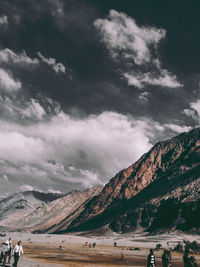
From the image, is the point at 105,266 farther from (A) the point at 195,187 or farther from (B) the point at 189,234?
(A) the point at 195,187

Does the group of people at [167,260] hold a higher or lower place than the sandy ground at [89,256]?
higher

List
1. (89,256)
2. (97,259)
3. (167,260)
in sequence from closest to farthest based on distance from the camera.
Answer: (167,260) → (97,259) → (89,256)

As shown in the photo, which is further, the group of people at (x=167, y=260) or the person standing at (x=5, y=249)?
the person standing at (x=5, y=249)

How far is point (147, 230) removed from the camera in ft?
519

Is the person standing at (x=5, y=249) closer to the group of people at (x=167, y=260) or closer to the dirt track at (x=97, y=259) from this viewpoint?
the dirt track at (x=97, y=259)

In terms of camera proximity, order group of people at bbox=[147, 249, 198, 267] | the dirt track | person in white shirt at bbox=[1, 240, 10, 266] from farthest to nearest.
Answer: the dirt track < person in white shirt at bbox=[1, 240, 10, 266] < group of people at bbox=[147, 249, 198, 267]

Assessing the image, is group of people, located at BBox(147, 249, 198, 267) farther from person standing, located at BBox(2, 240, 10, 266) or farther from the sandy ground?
person standing, located at BBox(2, 240, 10, 266)

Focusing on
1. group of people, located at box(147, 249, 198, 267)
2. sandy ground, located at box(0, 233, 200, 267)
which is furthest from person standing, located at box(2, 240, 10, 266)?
group of people, located at box(147, 249, 198, 267)

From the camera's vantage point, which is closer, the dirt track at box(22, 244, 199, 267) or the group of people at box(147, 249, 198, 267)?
the group of people at box(147, 249, 198, 267)

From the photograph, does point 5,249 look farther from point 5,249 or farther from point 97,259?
point 97,259

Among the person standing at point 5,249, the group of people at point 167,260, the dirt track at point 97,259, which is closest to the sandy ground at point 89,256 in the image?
the dirt track at point 97,259

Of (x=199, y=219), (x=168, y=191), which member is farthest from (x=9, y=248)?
(x=168, y=191)

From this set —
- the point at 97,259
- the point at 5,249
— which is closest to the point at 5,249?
the point at 5,249

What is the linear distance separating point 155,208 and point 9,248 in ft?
505
